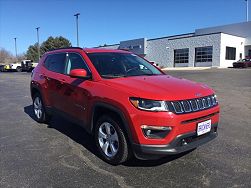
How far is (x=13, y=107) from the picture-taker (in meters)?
9.91

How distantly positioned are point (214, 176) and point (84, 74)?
2.51m

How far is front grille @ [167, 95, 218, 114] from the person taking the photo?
3957 mm

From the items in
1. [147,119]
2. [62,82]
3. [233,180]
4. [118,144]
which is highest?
[62,82]

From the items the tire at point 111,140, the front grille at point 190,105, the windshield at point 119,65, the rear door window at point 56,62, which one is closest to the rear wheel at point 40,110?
the rear door window at point 56,62

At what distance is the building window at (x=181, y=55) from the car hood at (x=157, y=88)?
4444 centimetres

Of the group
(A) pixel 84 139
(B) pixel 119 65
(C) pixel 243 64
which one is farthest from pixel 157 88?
(C) pixel 243 64

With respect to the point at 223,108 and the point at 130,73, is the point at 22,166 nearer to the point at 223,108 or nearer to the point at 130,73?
the point at 130,73

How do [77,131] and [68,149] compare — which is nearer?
[68,149]

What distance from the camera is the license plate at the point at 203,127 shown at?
13.9 feet

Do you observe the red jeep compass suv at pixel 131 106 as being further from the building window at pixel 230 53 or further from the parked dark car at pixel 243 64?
the building window at pixel 230 53

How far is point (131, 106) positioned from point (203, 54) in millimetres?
43414

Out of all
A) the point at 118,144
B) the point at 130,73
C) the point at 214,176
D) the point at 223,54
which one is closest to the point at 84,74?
A: the point at 130,73

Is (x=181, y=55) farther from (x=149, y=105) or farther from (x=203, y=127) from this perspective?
(x=149, y=105)

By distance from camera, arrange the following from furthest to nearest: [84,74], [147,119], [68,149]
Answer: [68,149], [84,74], [147,119]
